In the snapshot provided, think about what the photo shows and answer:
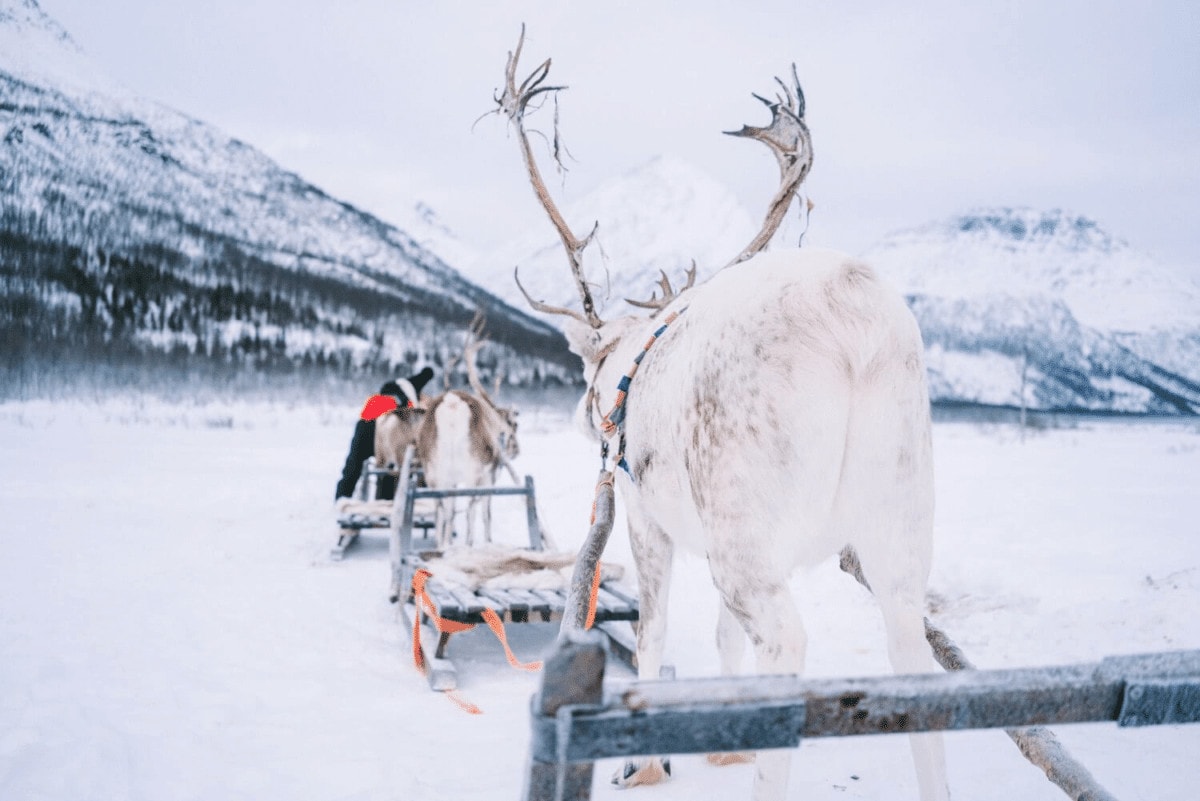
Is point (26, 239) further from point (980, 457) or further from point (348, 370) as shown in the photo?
point (980, 457)

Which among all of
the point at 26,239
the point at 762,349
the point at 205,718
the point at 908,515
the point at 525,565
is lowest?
the point at 205,718

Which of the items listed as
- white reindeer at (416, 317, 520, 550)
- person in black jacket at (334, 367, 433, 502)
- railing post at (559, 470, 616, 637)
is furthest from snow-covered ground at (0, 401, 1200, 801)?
railing post at (559, 470, 616, 637)

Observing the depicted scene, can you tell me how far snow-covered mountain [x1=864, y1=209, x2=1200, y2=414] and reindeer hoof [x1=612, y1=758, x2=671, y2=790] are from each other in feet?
156

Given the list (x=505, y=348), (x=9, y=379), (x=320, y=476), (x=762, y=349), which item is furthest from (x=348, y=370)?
(x=762, y=349)

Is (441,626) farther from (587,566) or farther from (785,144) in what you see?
(785,144)

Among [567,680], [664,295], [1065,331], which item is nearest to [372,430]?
[664,295]

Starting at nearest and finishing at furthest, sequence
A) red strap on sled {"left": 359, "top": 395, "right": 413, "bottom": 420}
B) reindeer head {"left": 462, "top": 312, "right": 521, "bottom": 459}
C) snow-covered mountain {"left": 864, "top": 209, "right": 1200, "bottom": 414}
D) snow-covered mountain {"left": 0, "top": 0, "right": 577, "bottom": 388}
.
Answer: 1. reindeer head {"left": 462, "top": 312, "right": 521, "bottom": 459}
2. red strap on sled {"left": 359, "top": 395, "right": 413, "bottom": 420}
3. snow-covered mountain {"left": 0, "top": 0, "right": 577, "bottom": 388}
4. snow-covered mountain {"left": 864, "top": 209, "right": 1200, "bottom": 414}

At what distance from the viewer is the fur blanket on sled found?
5.09 metres

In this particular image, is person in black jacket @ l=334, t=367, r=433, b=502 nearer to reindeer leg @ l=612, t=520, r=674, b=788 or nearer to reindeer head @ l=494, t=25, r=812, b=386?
reindeer head @ l=494, t=25, r=812, b=386

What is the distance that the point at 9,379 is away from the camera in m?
21.5

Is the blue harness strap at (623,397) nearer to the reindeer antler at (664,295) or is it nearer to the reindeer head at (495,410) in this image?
the reindeer antler at (664,295)

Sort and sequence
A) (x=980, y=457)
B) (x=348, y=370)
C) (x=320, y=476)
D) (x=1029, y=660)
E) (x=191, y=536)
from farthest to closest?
(x=348, y=370), (x=980, y=457), (x=320, y=476), (x=191, y=536), (x=1029, y=660)

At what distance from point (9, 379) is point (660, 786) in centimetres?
2516

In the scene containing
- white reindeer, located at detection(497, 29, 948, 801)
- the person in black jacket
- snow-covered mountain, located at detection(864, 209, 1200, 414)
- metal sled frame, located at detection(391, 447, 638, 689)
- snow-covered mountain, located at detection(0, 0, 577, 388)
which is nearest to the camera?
white reindeer, located at detection(497, 29, 948, 801)
